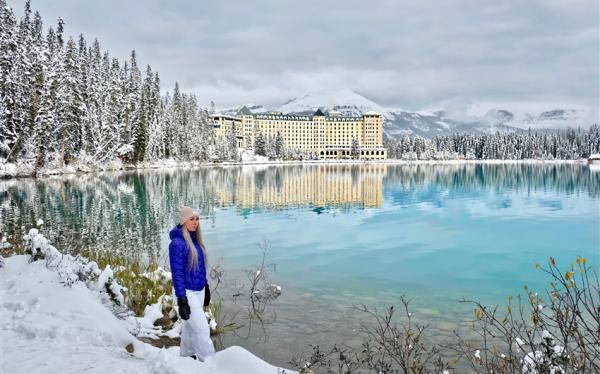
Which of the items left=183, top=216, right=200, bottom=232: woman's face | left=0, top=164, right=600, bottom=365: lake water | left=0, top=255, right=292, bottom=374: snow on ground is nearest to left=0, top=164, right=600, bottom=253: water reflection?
left=0, top=164, right=600, bottom=365: lake water

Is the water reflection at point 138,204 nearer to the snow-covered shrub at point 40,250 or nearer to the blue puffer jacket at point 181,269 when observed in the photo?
the snow-covered shrub at point 40,250

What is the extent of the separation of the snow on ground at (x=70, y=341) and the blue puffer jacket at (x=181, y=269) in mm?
981

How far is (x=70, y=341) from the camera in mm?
6805

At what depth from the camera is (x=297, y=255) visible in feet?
66.2

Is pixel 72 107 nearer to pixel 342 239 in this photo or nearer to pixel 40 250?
pixel 342 239

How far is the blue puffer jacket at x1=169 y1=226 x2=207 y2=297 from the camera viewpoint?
23.5 ft

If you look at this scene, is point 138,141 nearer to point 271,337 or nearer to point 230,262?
point 230,262

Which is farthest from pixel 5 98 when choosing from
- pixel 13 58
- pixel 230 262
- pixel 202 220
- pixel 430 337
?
pixel 430 337

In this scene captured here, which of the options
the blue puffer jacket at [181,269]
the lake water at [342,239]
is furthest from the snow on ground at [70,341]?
the lake water at [342,239]

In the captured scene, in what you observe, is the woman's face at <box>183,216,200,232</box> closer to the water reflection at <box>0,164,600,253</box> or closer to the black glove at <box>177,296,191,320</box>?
the black glove at <box>177,296,191,320</box>

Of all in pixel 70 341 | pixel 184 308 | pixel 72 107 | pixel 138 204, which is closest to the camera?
pixel 70 341

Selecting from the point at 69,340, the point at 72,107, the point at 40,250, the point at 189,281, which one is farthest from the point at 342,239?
the point at 72,107

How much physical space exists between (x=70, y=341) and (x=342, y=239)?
61.2 ft

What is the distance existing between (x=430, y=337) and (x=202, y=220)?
2207 cm
